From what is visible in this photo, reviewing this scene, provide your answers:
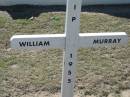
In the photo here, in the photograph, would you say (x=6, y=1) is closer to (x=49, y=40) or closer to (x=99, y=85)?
(x=99, y=85)

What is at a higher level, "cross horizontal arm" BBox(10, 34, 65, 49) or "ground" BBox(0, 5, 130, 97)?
"cross horizontal arm" BBox(10, 34, 65, 49)

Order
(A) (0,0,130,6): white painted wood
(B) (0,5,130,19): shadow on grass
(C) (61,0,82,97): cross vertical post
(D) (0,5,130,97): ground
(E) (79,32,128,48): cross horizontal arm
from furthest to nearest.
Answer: (A) (0,0,130,6): white painted wood, (B) (0,5,130,19): shadow on grass, (D) (0,5,130,97): ground, (E) (79,32,128,48): cross horizontal arm, (C) (61,0,82,97): cross vertical post

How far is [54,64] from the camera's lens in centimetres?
788

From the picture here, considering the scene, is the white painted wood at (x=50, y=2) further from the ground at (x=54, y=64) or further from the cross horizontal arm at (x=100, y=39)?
the cross horizontal arm at (x=100, y=39)

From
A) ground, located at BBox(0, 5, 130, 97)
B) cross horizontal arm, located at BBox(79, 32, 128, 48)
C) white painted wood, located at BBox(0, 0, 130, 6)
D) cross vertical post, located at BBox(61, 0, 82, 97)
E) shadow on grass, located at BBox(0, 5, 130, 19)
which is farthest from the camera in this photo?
white painted wood, located at BBox(0, 0, 130, 6)

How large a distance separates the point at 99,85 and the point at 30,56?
1.89m

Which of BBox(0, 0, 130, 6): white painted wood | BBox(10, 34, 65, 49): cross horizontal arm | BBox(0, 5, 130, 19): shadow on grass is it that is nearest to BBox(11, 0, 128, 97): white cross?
BBox(10, 34, 65, 49): cross horizontal arm

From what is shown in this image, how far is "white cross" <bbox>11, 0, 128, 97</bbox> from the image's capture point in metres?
4.70

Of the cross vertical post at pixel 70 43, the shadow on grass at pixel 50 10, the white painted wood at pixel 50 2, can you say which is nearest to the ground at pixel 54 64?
the shadow on grass at pixel 50 10

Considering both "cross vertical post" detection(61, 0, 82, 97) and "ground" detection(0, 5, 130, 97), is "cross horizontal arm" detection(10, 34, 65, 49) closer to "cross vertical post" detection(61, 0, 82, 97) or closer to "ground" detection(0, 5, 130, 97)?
"cross vertical post" detection(61, 0, 82, 97)

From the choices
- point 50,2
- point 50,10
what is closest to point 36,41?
point 50,10

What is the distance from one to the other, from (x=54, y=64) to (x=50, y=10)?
4238 millimetres

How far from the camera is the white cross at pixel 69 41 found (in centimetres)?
470

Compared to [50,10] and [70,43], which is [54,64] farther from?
[50,10]
